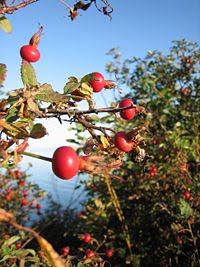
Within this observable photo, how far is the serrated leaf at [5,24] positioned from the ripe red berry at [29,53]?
0.80 ft

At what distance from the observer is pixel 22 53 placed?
1076 millimetres

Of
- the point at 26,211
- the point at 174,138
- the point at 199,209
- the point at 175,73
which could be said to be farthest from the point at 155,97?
the point at 26,211

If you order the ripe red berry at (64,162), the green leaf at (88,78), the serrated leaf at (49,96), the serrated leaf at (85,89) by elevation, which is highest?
the green leaf at (88,78)

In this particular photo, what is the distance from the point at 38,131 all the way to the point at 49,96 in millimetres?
95

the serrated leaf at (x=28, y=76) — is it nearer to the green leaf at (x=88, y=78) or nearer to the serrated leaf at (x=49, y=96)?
the serrated leaf at (x=49, y=96)

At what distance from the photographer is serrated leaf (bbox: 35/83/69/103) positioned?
839 millimetres

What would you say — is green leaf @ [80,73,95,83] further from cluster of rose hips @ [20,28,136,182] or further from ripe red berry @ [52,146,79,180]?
ripe red berry @ [52,146,79,180]

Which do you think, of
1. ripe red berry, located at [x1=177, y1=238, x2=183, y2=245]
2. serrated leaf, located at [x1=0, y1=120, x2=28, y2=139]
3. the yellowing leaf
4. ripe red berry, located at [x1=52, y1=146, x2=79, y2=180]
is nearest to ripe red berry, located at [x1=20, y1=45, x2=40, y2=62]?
serrated leaf, located at [x1=0, y1=120, x2=28, y2=139]

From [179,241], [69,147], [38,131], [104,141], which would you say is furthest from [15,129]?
[179,241]

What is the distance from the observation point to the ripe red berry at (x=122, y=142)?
3.14 feet

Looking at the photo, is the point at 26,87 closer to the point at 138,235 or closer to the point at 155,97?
the point at 138,235

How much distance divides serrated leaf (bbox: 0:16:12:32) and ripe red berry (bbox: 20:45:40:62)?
0.24 metres

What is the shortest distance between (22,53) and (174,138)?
2.75 metres

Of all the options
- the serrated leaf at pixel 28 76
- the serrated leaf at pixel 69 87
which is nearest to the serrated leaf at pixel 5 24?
the serrated leaf at pixel 28 76
